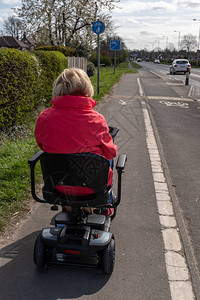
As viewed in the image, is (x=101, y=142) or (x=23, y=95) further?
(x=23, y=95)

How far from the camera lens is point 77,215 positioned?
9.59ft

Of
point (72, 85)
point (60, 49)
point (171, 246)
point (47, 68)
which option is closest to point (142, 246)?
point (171, 246)

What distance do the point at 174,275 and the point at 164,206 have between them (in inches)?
55.2

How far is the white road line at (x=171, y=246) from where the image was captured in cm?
271

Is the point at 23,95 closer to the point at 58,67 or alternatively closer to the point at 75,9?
the point at 58,67

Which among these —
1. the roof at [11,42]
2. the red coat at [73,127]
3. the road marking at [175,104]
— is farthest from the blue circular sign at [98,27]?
the roof at [11,42]

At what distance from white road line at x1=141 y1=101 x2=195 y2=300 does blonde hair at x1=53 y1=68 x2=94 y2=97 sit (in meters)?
1.70

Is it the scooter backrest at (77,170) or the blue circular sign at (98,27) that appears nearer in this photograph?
the scooter backrest at (77,170)

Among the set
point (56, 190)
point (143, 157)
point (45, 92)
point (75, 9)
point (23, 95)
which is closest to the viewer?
point (56, 190)

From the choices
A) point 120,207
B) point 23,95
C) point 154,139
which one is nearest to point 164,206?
point 120,207

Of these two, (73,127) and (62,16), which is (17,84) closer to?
(73,127)

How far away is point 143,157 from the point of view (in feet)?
20.8

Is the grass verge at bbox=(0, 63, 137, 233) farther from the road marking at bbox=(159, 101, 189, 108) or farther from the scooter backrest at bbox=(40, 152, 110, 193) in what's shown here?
the road marking at bbox=(159, 101, 189, 108)

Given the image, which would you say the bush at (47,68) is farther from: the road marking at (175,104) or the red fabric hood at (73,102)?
the red fabric hood at (73,102)
